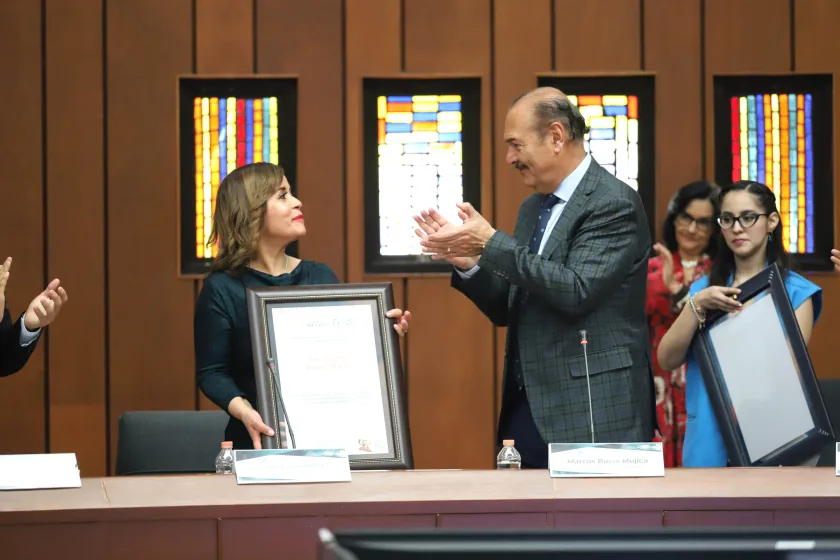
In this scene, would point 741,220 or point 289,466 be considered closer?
point 289,466

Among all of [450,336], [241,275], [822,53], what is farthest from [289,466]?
[822,53]

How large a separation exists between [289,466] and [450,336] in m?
2.16

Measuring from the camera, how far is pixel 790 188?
13.5 feet

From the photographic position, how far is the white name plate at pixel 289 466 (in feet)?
6.37

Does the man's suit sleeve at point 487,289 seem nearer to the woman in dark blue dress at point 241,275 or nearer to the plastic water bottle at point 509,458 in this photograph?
the woman in dark blue dress at point 241,275

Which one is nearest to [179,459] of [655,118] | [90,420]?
[90,420]

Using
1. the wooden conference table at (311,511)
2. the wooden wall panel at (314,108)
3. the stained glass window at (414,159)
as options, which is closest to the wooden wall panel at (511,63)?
the stained glass window at (414,159)

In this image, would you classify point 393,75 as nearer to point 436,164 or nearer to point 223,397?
point 436,164

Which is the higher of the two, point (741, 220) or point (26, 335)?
point (741, 220)

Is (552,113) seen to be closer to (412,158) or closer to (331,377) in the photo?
(331,377)

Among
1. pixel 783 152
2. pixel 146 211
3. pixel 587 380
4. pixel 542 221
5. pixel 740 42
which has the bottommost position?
pixel 587 380

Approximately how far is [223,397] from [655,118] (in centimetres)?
221

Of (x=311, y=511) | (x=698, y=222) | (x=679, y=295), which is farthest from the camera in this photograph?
(x=698, y=222)

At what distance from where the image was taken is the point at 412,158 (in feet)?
13.6
